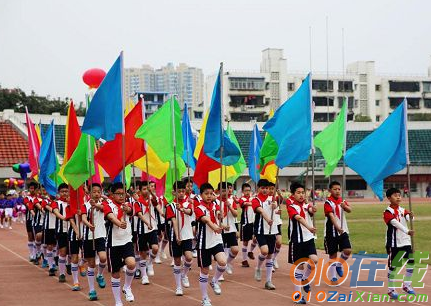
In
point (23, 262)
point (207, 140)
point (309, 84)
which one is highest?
point (309, 84)

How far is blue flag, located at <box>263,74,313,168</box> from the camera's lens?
12.9 meters

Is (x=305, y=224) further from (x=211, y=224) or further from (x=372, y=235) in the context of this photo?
(x=372, y=235)

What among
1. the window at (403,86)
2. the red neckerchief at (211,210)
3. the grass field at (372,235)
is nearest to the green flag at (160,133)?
the red neckerchief at (211,210)

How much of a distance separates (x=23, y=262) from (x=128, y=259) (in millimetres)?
8069

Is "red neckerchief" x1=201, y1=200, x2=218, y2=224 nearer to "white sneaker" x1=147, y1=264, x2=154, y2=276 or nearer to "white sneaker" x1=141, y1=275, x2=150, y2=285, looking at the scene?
"white sneaker" x1=141, y1=275, x2=150, y2=285

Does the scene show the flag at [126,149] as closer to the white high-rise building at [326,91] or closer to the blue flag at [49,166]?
the blue flag at [49,166]

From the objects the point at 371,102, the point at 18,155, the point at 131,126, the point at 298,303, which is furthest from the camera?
the point at 371,102

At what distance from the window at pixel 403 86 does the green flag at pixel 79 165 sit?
7763cm

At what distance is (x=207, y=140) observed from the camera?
40.9ft

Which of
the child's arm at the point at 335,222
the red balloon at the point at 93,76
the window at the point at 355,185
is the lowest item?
the window at the point at 355,185

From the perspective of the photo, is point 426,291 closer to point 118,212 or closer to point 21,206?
point 118,212

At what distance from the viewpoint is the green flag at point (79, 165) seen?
13.1m

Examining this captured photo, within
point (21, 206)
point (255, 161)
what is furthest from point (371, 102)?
point (255, 161)

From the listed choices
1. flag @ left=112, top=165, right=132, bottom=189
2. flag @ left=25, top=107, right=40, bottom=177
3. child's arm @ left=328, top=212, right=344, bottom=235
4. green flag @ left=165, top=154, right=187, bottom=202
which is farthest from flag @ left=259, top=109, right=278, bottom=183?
flag @ left=25, top=107, right=40, bottom=177
